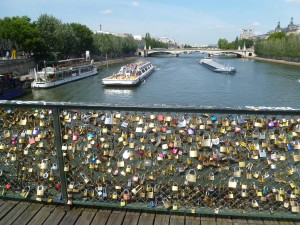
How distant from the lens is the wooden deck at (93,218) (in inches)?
109

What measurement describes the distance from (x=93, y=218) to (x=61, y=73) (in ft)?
109

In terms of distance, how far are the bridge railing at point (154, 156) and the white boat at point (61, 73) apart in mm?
28485

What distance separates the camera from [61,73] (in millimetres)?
34344

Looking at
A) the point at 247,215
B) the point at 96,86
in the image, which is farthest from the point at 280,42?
the point at 247,215

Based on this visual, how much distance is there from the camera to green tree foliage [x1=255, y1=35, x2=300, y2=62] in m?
57.8

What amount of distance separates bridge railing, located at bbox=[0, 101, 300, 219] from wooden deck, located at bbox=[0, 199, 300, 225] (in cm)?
6

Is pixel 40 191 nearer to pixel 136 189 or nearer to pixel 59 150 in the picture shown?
pixel 59 150

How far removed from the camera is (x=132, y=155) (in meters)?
2.92

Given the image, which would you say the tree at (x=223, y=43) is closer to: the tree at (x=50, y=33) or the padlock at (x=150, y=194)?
the tree at (x=50, y=33)

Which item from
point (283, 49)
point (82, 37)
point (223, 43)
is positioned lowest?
point (283, 49)

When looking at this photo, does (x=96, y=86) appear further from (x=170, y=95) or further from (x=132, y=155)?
(x=132, y=155)

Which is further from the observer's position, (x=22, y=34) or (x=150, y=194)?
(x=22, y=34)

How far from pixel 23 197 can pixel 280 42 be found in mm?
70928

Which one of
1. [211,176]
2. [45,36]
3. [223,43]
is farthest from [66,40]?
[223,43]
